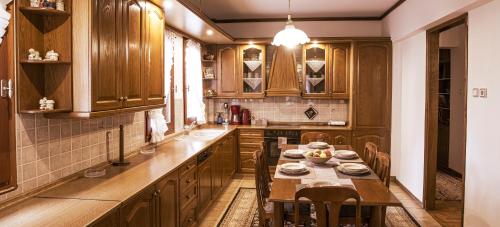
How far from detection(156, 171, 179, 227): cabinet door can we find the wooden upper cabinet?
3447 mm

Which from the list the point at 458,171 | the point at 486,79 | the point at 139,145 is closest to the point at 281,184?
the point at 139,145

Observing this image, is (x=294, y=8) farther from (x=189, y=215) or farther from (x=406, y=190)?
(x=189, y=215)

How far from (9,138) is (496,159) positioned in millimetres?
3282

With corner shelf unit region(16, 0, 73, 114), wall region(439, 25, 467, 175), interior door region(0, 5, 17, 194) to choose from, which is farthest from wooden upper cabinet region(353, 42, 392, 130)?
interior door region(0, 5, 17, 194)

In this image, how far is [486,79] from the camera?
3.12 m

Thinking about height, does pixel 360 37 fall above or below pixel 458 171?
above

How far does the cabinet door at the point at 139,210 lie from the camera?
2.20 m

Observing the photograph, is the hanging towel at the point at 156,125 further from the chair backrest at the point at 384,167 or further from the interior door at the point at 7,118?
the chair backrest at the point at 384,167

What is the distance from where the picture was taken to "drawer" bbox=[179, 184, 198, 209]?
333 centimetres

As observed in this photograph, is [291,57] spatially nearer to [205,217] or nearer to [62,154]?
[205,217]

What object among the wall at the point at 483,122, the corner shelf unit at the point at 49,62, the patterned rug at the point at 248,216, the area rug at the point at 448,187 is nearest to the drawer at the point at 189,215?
the patterned rug at the point at 248,216

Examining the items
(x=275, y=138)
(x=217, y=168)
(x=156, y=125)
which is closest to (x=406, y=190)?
(x=275, y=138)

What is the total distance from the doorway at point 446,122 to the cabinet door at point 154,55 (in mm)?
2726

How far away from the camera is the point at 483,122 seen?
3176 millimetres
